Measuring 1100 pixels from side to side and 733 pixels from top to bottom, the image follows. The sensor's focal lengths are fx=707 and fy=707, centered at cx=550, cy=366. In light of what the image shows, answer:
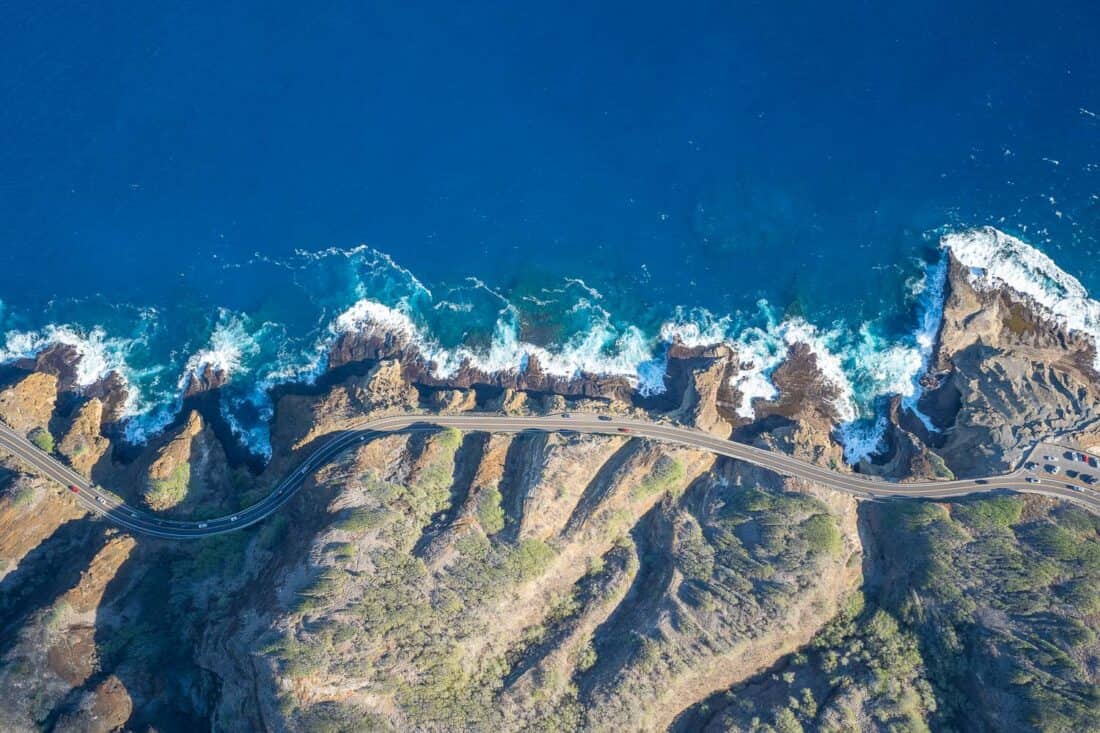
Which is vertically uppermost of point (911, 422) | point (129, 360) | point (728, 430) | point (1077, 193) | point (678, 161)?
point (1077, 193)

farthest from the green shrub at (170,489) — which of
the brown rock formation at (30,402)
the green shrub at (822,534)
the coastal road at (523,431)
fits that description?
the green shrub at (822,534)

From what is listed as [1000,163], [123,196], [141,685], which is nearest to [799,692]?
[141,685]

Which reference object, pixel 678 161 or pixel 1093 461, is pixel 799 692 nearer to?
pixel 1093 461

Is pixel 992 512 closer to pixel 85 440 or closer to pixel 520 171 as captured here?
pixel 520 171

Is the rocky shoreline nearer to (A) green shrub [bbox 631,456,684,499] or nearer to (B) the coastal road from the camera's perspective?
(B) the coastal road

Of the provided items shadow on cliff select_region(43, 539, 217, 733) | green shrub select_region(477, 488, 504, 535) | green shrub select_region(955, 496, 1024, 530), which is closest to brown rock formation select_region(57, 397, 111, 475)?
shadow on cliff select_region(43, 539, 217, 733)

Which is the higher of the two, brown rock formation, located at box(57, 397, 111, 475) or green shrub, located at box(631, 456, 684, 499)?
green shrub, located at box(631, 456, 684, 499)
